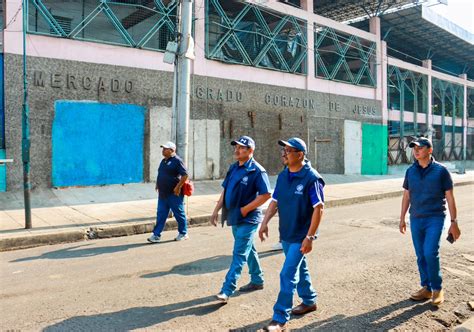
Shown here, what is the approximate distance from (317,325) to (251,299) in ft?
2.91

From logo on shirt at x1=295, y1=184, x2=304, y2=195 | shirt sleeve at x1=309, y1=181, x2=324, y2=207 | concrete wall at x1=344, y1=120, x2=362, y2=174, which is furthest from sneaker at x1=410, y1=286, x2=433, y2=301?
concrete wall at x1=344, y1=120, x2=362, y2=174

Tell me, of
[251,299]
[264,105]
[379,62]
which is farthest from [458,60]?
[251,299]

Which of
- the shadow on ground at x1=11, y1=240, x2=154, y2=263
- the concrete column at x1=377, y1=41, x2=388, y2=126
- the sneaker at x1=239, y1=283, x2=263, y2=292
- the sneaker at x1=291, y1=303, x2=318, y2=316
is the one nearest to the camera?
the sneaker at x1=291, y1=303, x2=318, y2=316

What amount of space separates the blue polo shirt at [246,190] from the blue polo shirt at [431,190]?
Answer: 5.38 feet

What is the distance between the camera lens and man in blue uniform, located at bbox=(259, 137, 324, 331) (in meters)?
3.77

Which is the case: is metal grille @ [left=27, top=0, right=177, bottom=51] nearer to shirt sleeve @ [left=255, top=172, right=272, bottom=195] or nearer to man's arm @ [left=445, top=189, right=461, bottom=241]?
shirt sleeve @ [left=255, top=172, right=272, bottom=195]

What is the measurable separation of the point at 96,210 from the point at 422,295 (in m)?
8.15

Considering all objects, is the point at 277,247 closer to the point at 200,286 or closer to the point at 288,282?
the point at 200,286

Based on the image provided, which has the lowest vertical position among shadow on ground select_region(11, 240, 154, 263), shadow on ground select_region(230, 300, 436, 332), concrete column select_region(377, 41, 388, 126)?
shadow on ground select_region(230, 300, 436, 332)

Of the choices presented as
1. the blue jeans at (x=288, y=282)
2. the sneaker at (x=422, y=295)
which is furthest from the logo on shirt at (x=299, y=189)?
the sneaker at (x=422, y=295)

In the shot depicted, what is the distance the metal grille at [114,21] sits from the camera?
14008 millimetres

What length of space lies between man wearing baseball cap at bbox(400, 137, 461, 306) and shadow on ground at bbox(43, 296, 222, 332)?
2270 mm

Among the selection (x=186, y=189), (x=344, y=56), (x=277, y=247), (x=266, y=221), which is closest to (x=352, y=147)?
(x=344, y=56)

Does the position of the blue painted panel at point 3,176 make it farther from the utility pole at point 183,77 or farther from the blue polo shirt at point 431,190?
the blue polo shirt at point 431,190
